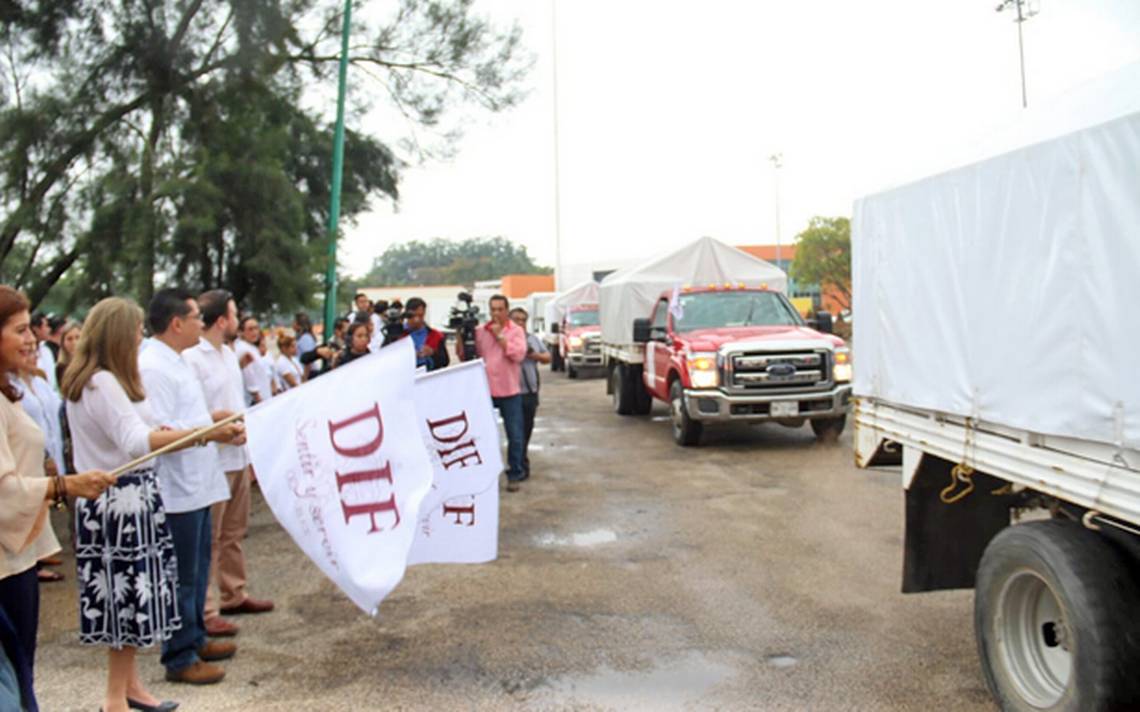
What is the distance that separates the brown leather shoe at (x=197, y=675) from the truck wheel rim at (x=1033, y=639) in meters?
3.47

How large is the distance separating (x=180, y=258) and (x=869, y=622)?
11.0 metres

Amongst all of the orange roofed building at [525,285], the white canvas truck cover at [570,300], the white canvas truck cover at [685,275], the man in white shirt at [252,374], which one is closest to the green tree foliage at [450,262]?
the orange roofed building at [525,285]

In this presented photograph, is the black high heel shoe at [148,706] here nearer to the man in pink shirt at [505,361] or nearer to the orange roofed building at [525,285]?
the man in pink shirt at [505,361]

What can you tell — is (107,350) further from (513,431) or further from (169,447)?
(513,431)

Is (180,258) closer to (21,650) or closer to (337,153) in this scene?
(337,153)

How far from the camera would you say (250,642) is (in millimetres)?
4988

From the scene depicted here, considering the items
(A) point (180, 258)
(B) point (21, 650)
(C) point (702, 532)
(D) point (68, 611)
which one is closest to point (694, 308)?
(C) point (702, 532)

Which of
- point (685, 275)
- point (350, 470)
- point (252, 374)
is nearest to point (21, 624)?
point (350, 470)

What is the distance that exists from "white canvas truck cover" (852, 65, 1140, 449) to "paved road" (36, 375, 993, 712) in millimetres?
1297

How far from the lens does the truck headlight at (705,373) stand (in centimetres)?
1098

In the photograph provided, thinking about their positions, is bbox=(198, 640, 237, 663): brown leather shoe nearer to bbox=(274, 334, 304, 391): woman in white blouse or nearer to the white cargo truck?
the white cargo truck

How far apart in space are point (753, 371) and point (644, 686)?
275 inches

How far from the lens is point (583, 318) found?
26.0 metres

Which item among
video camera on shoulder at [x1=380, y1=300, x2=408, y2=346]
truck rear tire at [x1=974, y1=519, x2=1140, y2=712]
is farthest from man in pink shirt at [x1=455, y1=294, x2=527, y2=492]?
truck rear tire at [x1=974, y1=519, x2=1140, y2=712]
